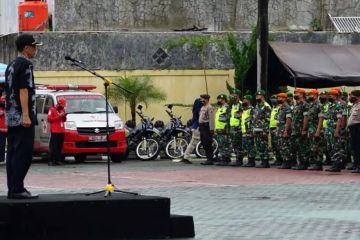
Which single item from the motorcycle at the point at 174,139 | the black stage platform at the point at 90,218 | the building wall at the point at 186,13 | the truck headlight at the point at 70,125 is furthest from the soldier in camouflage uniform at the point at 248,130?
the black stage platform at the point at 90,218

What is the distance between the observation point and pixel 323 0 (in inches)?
1588

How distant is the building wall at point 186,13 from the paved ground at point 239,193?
10052mm

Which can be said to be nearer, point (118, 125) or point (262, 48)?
point (118, 125)

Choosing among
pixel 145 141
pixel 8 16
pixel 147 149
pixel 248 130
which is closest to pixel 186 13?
pixel 8 16

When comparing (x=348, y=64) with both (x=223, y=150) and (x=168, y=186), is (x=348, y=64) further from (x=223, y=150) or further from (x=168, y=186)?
(x=168, y=186)

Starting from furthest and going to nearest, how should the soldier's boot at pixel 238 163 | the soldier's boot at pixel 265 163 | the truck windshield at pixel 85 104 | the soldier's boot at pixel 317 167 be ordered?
the truck windshield at pixel 85 104, the soldier's boot at pixel 238 163, the soldier's boot at pixel 265 163, the soldier's boot at pixel 317 167

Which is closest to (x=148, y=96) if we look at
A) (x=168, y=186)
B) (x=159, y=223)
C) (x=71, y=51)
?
(x=71, y=51)

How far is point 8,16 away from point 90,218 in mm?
33586

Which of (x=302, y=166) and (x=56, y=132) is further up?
(x=56, y=132)

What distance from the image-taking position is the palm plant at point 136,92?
34.3 meters

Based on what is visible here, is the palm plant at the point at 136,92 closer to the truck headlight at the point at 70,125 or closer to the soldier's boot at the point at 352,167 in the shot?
the truck headlight at the point at 70,125

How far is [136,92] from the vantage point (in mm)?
34281

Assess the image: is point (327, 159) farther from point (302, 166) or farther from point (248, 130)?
point (248, 130)

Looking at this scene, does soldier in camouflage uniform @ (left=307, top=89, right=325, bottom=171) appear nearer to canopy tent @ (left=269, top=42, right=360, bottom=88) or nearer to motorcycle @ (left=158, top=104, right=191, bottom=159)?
canopy tent @ (left=269, top=42, right=360, bottom=88)
